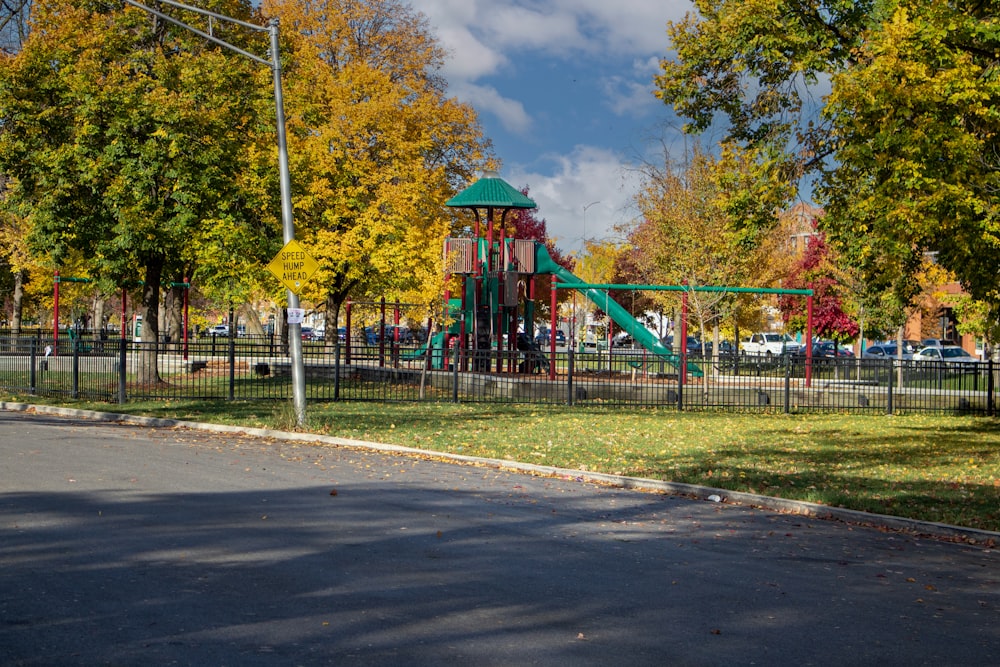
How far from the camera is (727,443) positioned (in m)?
18.1

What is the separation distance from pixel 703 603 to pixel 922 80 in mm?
11576

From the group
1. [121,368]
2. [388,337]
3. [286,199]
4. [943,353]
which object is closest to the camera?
[286,199]

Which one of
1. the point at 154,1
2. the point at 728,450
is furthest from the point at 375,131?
the point at 728,450

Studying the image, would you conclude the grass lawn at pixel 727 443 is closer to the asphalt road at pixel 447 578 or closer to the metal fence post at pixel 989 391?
the metal fence post at pixel 989 391

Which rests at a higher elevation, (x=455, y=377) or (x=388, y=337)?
(x=388, y=337)

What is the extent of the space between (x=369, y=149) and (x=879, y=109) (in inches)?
1060

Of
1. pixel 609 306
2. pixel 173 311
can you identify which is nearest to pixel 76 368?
pixel 609 306

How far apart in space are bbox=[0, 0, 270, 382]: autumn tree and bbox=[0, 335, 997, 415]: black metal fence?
1.62 meters

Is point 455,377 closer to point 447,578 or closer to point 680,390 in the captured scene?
point 680,390

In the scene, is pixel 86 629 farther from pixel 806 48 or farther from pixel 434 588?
pixel 806 48

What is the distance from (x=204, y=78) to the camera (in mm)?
27266

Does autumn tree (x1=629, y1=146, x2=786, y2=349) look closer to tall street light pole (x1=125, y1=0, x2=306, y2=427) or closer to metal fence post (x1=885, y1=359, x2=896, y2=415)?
metal fence post (x1=885, y1=359, x2=896, y2=415)

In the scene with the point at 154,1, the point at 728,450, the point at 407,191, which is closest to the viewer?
the point at 728,450

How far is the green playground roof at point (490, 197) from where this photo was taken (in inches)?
1350
